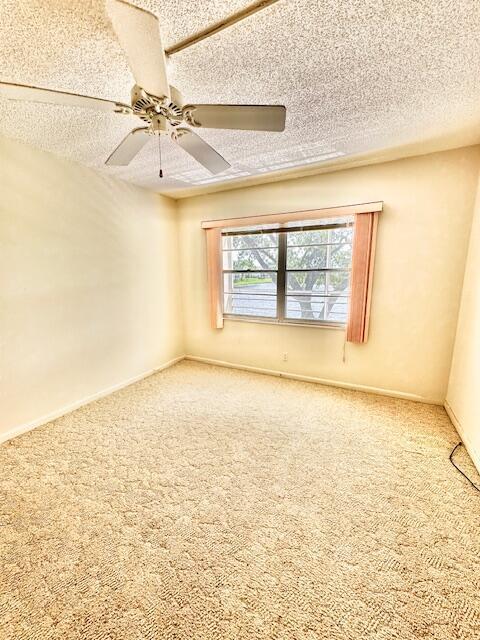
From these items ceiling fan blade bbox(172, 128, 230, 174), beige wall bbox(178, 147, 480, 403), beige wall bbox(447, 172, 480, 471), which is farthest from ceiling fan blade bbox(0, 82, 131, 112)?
beige wall bbox(447, 172, 480, 471)

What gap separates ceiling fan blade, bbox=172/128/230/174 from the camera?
152 centimetres

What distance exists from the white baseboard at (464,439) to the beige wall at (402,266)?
194 mm

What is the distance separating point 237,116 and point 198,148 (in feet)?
1.51

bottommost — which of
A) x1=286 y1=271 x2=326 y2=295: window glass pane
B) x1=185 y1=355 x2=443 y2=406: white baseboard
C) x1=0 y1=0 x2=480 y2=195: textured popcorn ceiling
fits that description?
x1=185 y1=355 x2=443 y2=406: white baseboard

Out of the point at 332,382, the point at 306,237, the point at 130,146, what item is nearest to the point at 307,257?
the point at 306,237

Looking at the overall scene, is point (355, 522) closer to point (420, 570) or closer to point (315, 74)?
point (420, 570)

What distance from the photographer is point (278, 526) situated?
145cm

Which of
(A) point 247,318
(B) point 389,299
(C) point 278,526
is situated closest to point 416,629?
(C) point 278,526

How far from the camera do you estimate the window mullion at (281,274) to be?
3195mm

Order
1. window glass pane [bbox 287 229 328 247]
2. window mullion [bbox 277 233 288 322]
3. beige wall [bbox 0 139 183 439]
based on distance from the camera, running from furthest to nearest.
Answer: window mullion [bbox 277 233 288 322] < window glass pane [bbox 287 229 328 247] < beige wall [bbox 0 139 183 439]

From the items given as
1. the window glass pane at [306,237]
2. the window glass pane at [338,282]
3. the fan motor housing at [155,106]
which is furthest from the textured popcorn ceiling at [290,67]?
the window glass pane at [338,282]

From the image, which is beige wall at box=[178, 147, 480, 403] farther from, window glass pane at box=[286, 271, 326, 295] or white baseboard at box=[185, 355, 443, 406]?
window glass pane at box=[286, 271, 326, 295]

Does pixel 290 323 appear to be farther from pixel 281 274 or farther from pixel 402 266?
pixel 402 266

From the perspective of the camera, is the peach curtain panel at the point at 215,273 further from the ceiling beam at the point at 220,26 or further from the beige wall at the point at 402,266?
the ceiling beam at the point at 220,26
